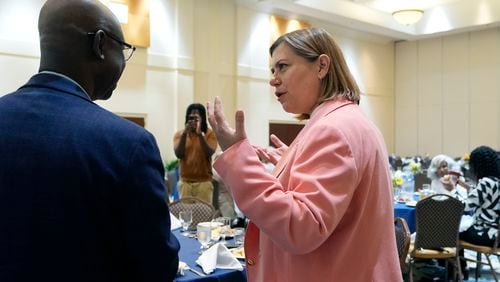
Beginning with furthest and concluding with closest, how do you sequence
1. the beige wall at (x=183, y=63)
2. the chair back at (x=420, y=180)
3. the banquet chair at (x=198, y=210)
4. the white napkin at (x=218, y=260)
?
the chair back at (x=420, y=180)
the beige wall at (x=183, y=63)
the banquet chair at (x=198, y=210)
the white napkin at (x=218, y=260)

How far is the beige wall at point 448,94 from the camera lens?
10.7 metres

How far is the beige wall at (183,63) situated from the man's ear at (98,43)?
5.96 meters

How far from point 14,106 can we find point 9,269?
323mm

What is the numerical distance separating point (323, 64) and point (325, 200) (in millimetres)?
410

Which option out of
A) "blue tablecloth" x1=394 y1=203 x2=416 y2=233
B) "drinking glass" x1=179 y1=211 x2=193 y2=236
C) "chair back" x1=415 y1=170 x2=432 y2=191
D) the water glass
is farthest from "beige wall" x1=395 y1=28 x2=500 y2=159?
"drinking glass" x1=179 y1=211 x2=193 y2=236

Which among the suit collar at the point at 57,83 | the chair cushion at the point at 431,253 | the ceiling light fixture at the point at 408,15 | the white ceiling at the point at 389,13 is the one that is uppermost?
the white ceiling at the point at 389,13

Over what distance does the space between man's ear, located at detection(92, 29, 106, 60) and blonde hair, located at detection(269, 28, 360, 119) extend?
53cm

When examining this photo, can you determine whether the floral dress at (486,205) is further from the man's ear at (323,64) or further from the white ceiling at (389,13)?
the white ceiling at (389,13)

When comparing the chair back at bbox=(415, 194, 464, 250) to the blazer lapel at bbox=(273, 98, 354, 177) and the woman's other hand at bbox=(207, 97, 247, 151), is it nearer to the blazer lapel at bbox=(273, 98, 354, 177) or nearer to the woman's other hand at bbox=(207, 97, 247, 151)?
Answer: the blazer lapel at bbox=(273, 98, 354, 177)

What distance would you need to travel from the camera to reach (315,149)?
111cm

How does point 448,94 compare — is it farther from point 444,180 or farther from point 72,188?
point 72,188

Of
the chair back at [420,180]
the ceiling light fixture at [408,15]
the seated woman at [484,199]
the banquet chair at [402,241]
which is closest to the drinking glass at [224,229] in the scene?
the banquet chair at [402,241]

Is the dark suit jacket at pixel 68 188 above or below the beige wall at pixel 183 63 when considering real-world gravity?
below

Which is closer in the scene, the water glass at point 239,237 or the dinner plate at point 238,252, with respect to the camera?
the dinner plate at point 238,252
